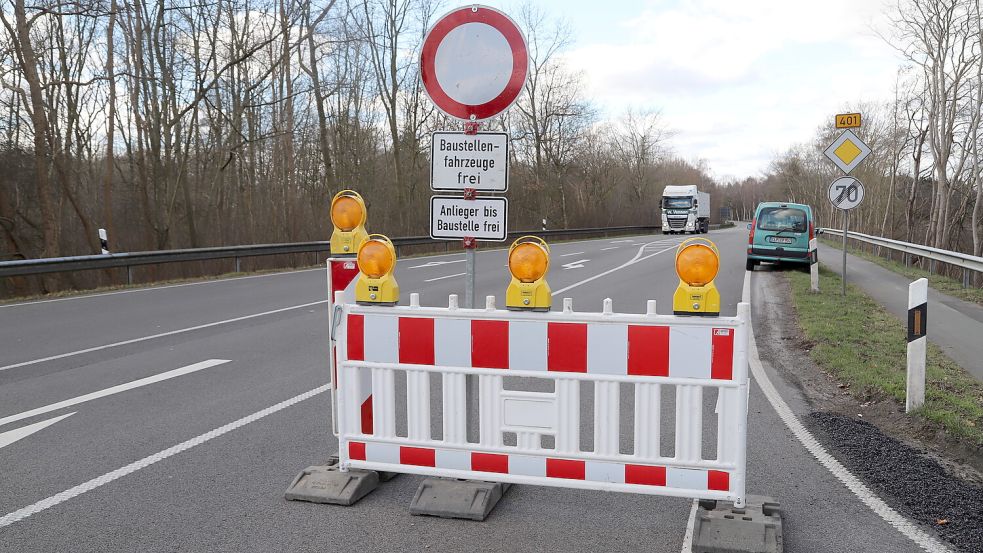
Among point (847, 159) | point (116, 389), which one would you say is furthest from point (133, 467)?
point (847, 159)

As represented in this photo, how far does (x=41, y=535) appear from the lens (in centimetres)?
354

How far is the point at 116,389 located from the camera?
6707mm

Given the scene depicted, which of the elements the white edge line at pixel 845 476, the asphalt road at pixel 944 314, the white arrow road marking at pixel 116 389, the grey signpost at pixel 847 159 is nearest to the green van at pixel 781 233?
the asphalt road at pixel 944 314

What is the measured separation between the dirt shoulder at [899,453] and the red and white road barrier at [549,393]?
119 cm

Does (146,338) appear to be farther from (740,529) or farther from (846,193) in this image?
(846,193)

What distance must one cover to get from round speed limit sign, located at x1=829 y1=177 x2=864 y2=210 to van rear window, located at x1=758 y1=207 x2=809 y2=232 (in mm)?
3995

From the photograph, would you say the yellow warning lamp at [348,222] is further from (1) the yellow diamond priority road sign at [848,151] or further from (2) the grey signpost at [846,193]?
(2) the grey signpost at [846,193]

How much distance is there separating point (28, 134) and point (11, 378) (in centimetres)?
2095

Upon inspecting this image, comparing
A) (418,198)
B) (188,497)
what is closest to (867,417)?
(188,497)

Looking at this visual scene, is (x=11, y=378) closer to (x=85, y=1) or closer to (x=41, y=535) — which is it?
(x=41, y=535)

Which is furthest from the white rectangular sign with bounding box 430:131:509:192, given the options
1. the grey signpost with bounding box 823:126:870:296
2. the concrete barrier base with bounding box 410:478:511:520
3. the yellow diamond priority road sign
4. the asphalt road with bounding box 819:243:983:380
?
the yellow diamond priority road sign

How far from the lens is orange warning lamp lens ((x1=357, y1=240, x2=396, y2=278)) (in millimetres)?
4070

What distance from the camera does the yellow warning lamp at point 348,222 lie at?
4.41m

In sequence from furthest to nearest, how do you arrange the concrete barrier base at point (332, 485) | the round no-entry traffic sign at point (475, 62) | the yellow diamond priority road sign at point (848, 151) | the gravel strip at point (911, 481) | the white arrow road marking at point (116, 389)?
the yellow diamond priority road sign at point (848, 151)
the white arrow road marking at point (116, 389)
the round no-entry traffic sign at point (475, 62)
the concrete barrier base at point (332, 485)
the gravel strip at point (911, 481)
